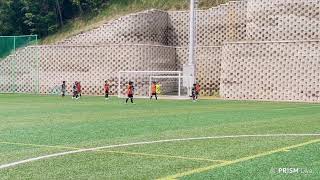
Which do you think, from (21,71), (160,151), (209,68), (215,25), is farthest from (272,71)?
(160,151)

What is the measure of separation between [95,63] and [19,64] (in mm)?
8297

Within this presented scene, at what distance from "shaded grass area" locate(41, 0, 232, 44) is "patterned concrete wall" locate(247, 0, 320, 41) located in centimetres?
1156

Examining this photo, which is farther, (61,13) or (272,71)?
(61,13)

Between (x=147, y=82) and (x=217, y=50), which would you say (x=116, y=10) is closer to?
(x=147, y=82)

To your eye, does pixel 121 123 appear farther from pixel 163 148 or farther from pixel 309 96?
pixel 309 96

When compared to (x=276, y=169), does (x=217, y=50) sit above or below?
above

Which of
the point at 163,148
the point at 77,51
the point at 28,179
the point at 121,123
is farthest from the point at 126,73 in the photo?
the point at 28,179

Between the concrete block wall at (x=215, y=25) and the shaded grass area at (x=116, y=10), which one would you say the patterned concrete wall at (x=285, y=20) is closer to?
the concrete block wall at (x=215, y=25)

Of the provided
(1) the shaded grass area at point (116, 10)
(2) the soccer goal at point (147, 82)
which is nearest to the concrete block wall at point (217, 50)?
(2) the soccer goal at point (147, 82)

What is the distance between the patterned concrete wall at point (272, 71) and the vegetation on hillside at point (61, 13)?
14.9 m

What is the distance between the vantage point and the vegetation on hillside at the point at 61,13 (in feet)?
189

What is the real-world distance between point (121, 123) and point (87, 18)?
44052 millimetres

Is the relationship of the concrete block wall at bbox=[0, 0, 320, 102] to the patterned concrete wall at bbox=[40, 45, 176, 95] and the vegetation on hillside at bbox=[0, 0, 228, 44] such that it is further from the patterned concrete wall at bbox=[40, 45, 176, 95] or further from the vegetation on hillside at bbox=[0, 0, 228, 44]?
the vegetation on hillside at bbox=[0, 0, 228, 44]

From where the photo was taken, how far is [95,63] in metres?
48.9
